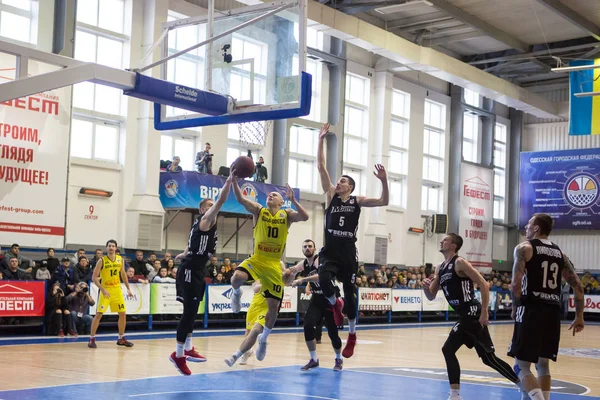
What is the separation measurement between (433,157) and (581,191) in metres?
6.17

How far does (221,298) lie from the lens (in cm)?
1966

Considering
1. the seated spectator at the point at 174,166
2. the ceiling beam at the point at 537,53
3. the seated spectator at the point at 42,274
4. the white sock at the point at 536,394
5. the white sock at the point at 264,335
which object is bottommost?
the white sock at the point at 536,394

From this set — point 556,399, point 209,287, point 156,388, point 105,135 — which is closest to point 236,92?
point 156,388

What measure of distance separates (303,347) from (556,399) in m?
6.81

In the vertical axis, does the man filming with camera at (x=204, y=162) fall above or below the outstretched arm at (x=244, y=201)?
above

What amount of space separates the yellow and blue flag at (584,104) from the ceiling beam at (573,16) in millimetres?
3588

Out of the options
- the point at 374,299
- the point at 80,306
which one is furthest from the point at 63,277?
the point at 374,299

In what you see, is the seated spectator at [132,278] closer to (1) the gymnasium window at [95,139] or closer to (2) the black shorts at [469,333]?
(1) the gymnasium window at [95,139]

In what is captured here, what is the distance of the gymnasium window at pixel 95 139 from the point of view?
21000mm

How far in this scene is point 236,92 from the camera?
37.4ft

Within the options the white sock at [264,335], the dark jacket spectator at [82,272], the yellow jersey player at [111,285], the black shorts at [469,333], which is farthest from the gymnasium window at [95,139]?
the black shorts at [469,333]

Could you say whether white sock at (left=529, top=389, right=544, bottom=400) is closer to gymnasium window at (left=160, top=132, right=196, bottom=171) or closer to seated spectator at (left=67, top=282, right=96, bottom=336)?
seated spectator at (left=67, top=282, right=96, bottom=336)

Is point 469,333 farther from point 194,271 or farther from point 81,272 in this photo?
point 81,272

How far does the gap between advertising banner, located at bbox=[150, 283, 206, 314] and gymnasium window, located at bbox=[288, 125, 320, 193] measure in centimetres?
925
